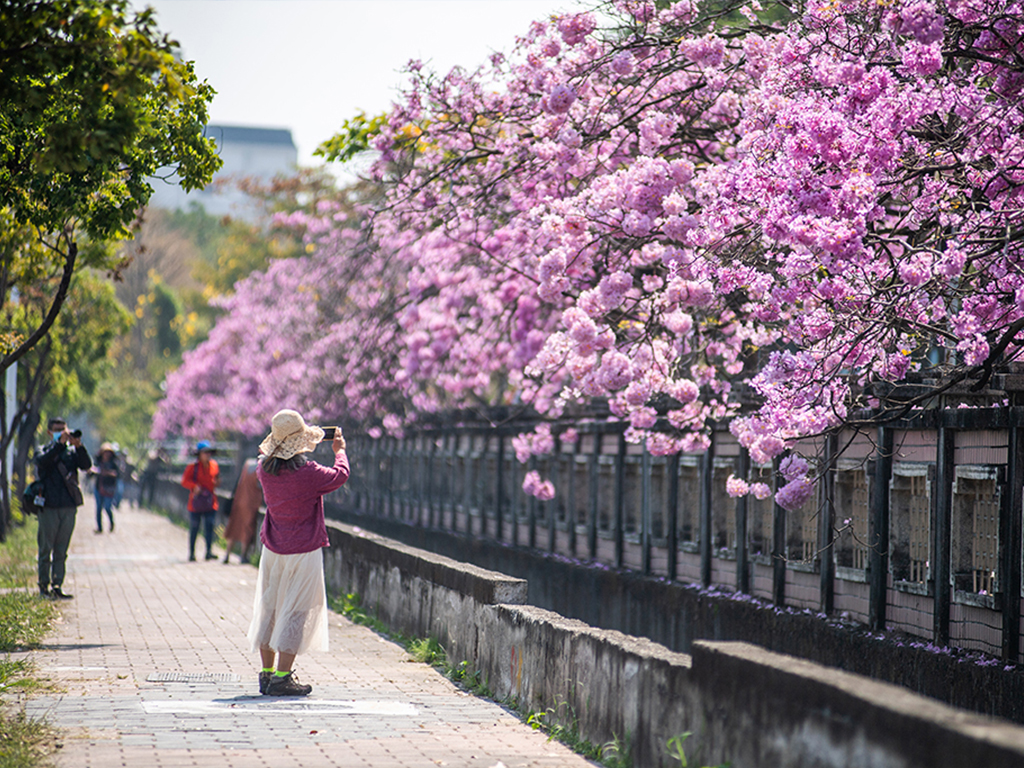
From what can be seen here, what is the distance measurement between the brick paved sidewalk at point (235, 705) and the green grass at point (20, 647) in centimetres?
14

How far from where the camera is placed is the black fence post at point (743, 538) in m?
16.9

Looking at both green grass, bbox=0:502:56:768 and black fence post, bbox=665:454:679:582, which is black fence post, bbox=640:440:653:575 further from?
green grass, bbox=0:502:56:768

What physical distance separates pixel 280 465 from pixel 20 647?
355 centimetres

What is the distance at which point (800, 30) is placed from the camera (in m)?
11.6

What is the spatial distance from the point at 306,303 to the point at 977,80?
32313mm

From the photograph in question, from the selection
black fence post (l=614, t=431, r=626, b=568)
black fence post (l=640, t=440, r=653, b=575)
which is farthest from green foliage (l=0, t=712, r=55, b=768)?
black fence post (l=614, t=431, r=626, b=568)

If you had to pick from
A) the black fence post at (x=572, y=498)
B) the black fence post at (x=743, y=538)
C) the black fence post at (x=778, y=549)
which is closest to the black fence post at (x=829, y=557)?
the black fence post at (x=778, y=549)

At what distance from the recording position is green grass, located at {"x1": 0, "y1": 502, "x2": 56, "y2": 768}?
25.3ft

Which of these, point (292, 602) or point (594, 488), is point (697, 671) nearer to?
point (292, 602)

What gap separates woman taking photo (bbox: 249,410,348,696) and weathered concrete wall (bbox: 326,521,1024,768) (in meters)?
1.30

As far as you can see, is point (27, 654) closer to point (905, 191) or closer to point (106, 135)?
point (106, 135)

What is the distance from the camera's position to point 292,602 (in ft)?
34.3

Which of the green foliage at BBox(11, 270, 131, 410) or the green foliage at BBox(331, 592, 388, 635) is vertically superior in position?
the green foliage at BBox(11, 270, 131, 410)

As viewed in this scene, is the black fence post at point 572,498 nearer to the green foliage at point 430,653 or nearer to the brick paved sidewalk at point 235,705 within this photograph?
the brick paved sidewalk at point 235,705
